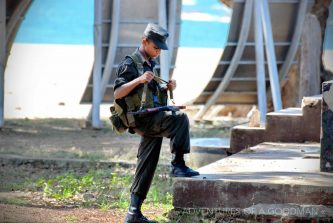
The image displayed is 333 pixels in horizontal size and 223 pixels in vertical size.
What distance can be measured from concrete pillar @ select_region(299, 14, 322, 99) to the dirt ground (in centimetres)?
249

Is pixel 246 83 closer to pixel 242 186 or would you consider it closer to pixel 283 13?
pixel 283 13

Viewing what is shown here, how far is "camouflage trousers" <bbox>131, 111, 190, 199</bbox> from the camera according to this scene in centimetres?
787

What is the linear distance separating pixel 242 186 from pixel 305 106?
13.6ft

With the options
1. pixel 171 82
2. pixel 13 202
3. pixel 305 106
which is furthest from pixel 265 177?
pixel 305 106

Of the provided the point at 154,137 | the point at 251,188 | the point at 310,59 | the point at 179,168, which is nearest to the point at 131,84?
the point at 154,137

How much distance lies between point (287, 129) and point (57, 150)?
4.43 meters

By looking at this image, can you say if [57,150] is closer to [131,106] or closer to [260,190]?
[131,106]

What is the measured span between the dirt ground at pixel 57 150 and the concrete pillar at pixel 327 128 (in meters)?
1.75

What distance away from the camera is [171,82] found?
7.90 m

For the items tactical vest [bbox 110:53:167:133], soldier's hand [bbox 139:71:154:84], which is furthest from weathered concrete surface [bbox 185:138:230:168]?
soldier's hand [bbox 139:71:154:84]

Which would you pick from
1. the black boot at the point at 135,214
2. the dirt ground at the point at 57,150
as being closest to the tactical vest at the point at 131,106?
the black boot at the point at 135,214

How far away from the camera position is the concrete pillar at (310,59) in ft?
45.8

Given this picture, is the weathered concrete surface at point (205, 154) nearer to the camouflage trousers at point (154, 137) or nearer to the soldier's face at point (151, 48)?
the camouflage trousers at point (154, 137)

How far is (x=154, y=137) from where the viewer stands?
807 cm
